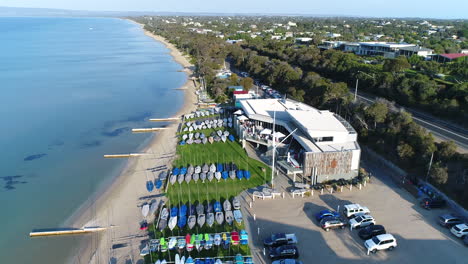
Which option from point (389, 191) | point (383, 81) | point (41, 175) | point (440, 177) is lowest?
point (41, 175)

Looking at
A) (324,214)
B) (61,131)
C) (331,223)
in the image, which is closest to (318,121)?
(324,214)

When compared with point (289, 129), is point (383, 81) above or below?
above

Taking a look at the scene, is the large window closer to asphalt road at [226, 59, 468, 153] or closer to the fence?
the fence

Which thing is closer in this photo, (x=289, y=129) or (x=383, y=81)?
(x=289, y=129)

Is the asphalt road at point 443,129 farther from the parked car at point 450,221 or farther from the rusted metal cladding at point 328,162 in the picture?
the rusted metal cladding at point 328,162

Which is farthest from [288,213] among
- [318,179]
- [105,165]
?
[105,165]

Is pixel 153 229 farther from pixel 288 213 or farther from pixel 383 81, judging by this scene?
pixel 383 81

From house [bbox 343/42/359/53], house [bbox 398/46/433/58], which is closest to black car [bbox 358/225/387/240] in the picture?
house [bbox 398/46/433/58]

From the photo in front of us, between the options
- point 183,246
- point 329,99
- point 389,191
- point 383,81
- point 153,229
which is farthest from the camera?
point 383,81
